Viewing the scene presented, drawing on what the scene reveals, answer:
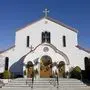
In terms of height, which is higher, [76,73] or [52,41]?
[52,41]

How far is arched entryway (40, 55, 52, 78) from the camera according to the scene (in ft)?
131

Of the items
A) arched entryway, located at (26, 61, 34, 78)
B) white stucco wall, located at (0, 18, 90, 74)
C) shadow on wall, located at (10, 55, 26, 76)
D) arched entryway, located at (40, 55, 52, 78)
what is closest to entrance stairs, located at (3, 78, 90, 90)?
arched entryway, located at (26, 61, 34, 78)

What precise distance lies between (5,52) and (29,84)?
10.5 meters

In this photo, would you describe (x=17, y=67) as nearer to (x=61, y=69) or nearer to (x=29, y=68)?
(x=29, y=68)

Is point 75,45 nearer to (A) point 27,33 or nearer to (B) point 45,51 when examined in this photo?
(B) point 45,51

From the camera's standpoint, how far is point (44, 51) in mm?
39875

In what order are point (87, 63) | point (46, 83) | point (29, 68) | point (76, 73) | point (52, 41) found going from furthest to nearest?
point (52, 41)
point (87, 63)
point (29, 68)
point (76, 73)
point (46, 83)

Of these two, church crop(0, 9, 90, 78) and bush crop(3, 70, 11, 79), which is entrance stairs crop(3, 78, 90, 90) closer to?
bush crop(3, 70, 11, 79)

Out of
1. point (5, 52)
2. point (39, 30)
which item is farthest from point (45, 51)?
point (5, 52)

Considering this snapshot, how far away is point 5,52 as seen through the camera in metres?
42.1

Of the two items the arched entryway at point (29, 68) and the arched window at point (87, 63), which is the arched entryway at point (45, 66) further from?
the arched window at point (87, 63)

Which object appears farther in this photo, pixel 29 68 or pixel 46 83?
pixel 29 68

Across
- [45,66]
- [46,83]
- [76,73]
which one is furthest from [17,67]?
[76,73]

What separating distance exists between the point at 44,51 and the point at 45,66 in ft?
7.87
